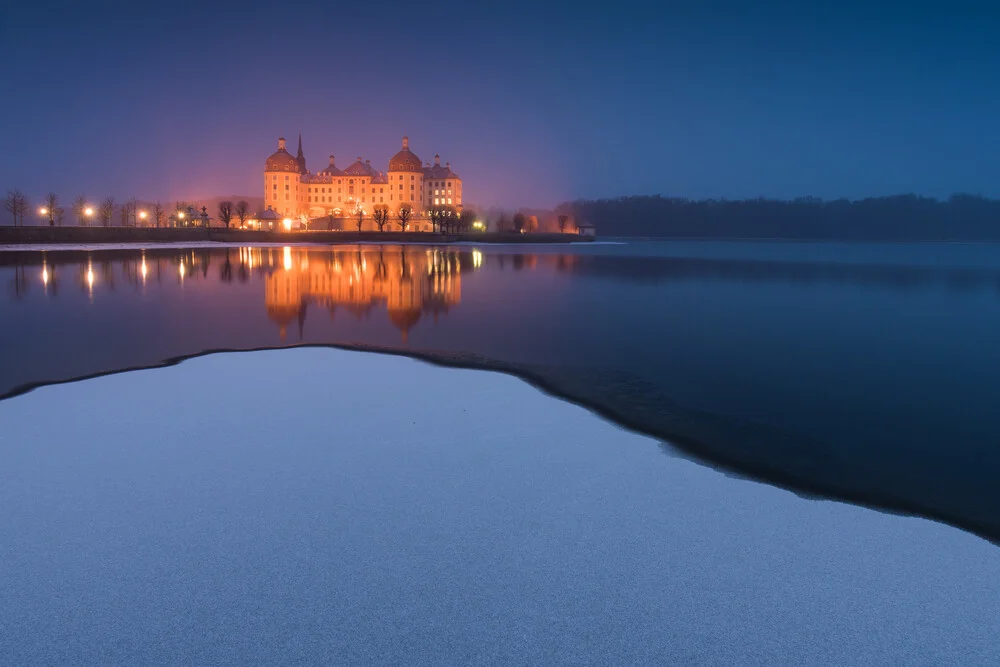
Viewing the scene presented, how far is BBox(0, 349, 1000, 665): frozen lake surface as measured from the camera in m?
4.05

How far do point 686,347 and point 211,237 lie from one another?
290ft

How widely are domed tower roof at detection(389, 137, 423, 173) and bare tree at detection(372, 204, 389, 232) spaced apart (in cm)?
796

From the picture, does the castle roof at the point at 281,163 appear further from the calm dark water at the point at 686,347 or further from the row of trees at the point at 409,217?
the calm dark water at the point at 686,347

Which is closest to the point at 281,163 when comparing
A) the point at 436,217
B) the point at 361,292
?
the point at 436,217

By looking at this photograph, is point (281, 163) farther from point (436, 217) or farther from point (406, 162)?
point (436, 217)

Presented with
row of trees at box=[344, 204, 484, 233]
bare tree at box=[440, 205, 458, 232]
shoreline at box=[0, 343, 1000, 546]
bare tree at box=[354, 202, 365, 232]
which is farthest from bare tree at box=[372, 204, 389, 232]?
shoreline at box=[0, 343, 1000, 546]

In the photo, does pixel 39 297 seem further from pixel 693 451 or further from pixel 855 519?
pixel 855 519

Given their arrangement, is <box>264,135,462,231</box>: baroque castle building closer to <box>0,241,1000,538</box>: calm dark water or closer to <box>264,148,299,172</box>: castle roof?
<box>264,148,299,172</box>: castle roof

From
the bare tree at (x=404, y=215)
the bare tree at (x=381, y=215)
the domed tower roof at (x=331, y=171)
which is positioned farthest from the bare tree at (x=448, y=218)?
the domed tower roof at (x=331, y=171)

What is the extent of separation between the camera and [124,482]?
20.6 feet

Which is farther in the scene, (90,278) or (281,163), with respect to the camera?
(281,163)

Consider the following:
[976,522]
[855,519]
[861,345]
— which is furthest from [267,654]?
[861,345]

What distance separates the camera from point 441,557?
5.01 meters

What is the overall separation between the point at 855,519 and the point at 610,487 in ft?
7.57
